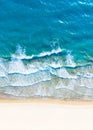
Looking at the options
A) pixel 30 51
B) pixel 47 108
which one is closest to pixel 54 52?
pixel 30 51

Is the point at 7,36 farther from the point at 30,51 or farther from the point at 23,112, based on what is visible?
the point at 23,112

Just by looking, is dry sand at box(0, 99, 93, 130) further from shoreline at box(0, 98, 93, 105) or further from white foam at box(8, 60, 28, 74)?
white foam at box(8, 60, 28, 74)

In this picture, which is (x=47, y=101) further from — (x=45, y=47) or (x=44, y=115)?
(x=45, y=47)

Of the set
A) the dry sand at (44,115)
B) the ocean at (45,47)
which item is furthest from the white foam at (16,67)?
the dry sand at (44,115)

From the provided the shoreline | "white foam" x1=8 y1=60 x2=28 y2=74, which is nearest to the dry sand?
the shoreline

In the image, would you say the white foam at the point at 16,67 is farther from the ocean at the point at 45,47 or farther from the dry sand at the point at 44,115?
the dry sand at the point at 44,115

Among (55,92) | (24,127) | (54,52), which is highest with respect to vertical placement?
(54,52)
